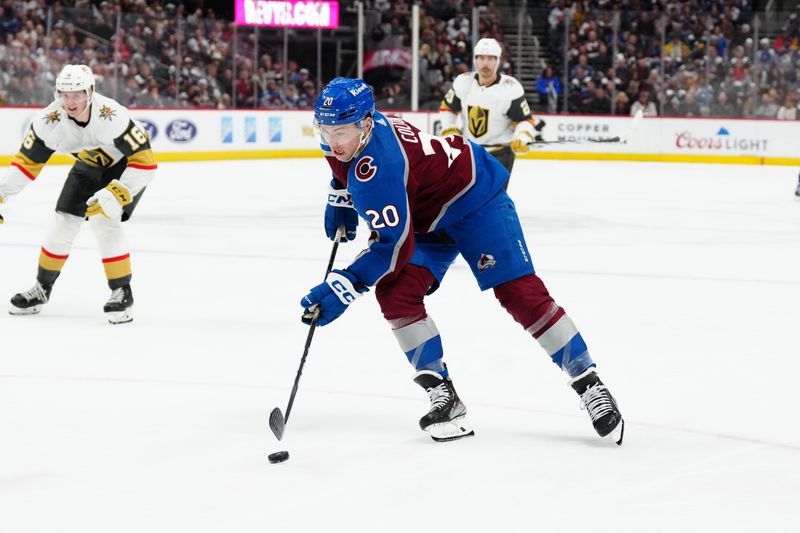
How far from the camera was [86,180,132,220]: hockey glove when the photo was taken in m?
4.85

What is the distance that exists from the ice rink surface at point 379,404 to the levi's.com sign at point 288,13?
1107cm

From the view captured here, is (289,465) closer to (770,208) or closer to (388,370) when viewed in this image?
(388,370)

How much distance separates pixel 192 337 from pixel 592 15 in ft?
A: 47.2

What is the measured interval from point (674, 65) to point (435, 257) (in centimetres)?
1513

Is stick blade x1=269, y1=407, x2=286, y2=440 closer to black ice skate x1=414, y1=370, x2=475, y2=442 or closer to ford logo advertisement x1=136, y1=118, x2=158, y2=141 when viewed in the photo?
black ice skate x1=414, y1=370, x2=475, y2=442

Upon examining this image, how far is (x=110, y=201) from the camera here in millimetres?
4879

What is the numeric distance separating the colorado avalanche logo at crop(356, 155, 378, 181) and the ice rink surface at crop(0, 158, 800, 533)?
2.43 ft

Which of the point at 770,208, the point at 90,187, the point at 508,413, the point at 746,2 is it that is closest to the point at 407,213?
the point at 508,413

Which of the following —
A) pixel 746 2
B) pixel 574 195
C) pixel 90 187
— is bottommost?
pixel 574 195

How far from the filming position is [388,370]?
416 cm

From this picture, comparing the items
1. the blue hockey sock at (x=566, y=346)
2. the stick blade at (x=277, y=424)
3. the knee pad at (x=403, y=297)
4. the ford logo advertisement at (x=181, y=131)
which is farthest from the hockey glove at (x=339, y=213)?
the ford logo advertisement at (x=181, y=131)

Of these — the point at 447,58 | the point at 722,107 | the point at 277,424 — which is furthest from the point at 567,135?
the point at 277,424

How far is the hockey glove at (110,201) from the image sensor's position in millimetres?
4852

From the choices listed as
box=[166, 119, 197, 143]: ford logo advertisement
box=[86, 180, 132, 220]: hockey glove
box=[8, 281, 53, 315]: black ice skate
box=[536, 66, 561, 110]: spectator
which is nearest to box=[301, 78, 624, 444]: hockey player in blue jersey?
box=[86, 180, 132, 220]: hockey glove
